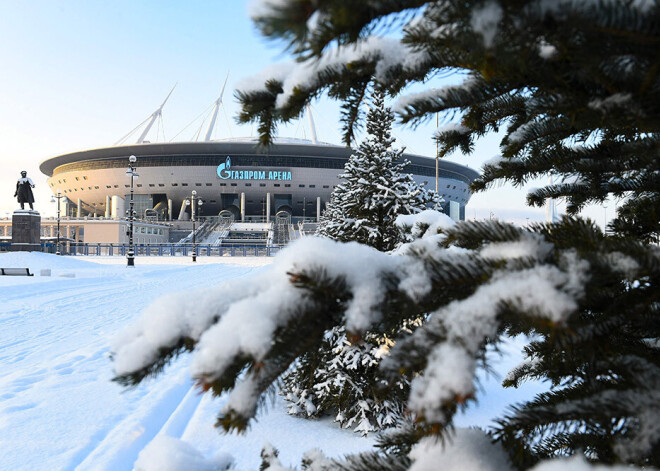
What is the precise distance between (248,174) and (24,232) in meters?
50.3

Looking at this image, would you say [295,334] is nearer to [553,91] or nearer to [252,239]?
[553,91]

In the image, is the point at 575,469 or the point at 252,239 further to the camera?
the point at 252,239

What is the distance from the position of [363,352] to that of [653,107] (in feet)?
11.8

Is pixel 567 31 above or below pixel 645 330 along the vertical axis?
above

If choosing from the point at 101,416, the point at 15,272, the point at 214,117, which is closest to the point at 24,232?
the point at 15,272

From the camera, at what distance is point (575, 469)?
0.67 meters

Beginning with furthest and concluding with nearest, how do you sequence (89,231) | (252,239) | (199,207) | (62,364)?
(199,207) < (252,239) < (89,231) < (62,364)

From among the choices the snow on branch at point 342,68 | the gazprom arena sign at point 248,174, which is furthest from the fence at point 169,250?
the snow on branch at point 342,68

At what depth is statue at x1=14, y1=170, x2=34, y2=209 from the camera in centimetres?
2408

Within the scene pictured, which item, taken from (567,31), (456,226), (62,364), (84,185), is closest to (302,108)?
(456,226)

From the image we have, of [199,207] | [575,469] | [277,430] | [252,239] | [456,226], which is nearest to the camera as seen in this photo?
[575,469]

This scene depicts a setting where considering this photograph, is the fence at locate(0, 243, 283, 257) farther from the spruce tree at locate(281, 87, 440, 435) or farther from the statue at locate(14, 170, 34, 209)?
the spruce tree at locate(281, 87, 440, 435)

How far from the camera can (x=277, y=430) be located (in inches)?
160

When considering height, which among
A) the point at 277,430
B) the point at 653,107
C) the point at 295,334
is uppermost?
the point at 653,107
